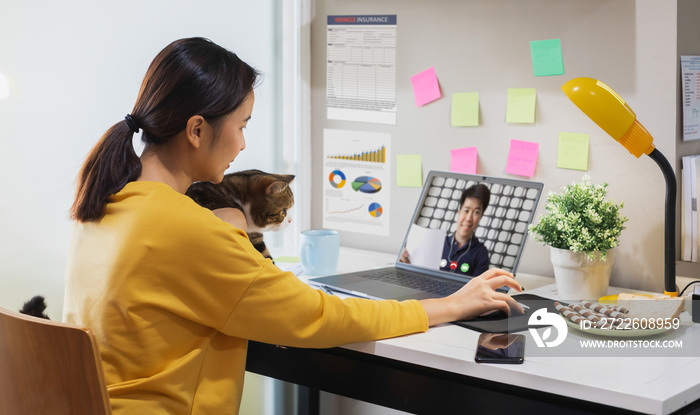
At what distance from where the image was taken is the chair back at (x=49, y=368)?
0.85m

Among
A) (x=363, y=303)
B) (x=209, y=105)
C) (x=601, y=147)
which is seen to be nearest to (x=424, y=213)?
→ (x=601, y=147)

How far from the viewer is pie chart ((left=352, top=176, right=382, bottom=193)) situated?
1.95 m

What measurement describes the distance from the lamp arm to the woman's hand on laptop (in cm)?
35

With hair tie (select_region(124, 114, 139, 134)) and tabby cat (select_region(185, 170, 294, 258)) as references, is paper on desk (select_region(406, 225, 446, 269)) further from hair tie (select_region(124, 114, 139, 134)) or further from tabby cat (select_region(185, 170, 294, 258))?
hair tie (select_region(124, 114, 139, 134))

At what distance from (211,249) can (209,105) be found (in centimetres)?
25

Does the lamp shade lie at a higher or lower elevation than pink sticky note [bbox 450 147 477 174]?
higher

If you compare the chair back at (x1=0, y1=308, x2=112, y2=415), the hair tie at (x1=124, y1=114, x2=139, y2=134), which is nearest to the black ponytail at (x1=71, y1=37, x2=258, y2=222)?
the hair tie at (x1=124, y1=114, x2=139, y2=134)

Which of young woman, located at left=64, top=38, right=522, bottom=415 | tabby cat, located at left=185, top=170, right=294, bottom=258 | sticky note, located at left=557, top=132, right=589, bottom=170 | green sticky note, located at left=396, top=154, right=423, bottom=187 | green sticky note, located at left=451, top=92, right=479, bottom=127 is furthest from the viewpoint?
green sticky note, located at left=396, top=154, right=423, bottom=187

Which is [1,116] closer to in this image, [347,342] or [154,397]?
[154,397]

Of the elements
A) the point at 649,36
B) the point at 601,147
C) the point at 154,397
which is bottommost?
the point at 154,397

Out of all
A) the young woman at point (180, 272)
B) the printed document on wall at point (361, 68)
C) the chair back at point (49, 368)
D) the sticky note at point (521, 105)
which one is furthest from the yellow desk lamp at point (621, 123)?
the chair back at point (49, 368)

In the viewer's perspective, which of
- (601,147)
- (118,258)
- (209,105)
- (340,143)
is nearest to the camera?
(118,258)

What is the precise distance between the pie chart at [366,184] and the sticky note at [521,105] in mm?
426

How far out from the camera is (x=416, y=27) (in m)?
1.83
